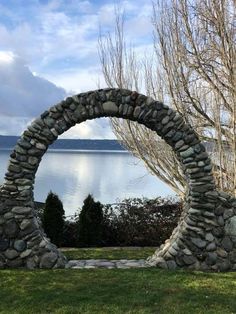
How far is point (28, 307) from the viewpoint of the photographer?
6.13 metres

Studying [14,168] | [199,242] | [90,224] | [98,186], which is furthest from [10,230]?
[98,186]

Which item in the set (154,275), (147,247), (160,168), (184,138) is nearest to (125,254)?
(147,247)

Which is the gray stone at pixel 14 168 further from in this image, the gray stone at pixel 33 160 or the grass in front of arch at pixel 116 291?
the grass in front of arch at pixel 116 291

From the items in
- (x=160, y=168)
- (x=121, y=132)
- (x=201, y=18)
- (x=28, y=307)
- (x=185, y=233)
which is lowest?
(x=28, y=307)

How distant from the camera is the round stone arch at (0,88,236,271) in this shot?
832 cm

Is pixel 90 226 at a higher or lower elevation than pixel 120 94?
lower

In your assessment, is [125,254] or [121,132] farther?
[121,132]

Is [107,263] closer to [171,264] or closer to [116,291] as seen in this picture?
[171,264]

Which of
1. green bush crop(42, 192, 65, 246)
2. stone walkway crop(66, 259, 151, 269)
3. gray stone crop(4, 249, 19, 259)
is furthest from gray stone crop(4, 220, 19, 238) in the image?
green bush crop(42, 192, 65, 246)

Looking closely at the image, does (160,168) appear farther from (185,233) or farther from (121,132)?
(185,233)

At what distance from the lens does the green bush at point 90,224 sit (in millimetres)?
11852

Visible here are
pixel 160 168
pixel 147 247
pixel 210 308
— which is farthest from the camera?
pixel 160 168

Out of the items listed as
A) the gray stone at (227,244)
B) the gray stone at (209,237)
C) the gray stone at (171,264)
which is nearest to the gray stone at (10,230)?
the gray stone at (171,264)

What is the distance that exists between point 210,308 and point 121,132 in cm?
830
